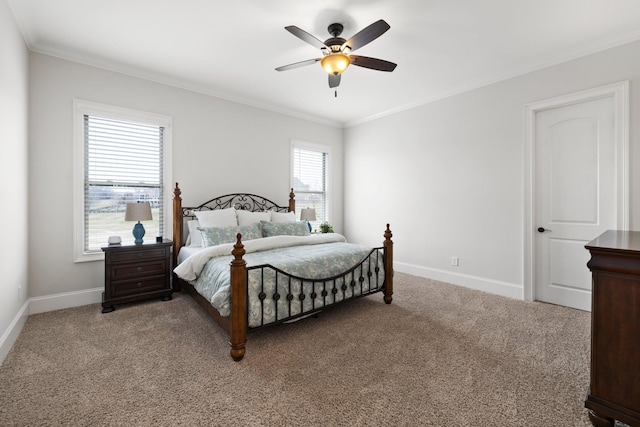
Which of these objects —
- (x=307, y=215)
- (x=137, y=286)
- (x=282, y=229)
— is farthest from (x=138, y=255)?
(x=307, y=215)

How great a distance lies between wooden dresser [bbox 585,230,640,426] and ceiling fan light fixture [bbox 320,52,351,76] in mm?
2238

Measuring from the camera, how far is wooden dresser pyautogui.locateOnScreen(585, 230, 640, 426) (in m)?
1.38

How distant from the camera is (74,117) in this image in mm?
3262

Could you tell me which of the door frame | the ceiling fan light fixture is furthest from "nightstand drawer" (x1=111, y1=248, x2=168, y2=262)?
the door frame

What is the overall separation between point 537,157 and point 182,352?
4.29m

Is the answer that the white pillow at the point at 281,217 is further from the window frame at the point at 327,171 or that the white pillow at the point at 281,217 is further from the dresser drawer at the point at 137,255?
the dresser drawer at the point at 137,255

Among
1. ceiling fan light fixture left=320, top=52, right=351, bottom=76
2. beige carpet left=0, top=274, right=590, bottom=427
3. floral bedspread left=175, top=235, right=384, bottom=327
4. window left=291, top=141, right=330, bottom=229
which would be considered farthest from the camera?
window left=291, top=141, right=330, bottom=229

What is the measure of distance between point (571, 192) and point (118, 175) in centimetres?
535

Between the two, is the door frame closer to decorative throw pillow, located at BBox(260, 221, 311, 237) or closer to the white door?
the white door

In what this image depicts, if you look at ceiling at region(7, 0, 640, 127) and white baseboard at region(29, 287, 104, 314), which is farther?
white baseboard at region(29, 287, 104, 314)

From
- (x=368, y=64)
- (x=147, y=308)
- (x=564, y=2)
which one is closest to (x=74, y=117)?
(x=147, y=308)

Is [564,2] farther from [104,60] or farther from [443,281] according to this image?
[104,60]

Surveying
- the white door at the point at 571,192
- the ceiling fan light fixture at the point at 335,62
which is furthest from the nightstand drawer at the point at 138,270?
the white door at the point at 571,192

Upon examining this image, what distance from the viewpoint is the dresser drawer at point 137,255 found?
3.22m
